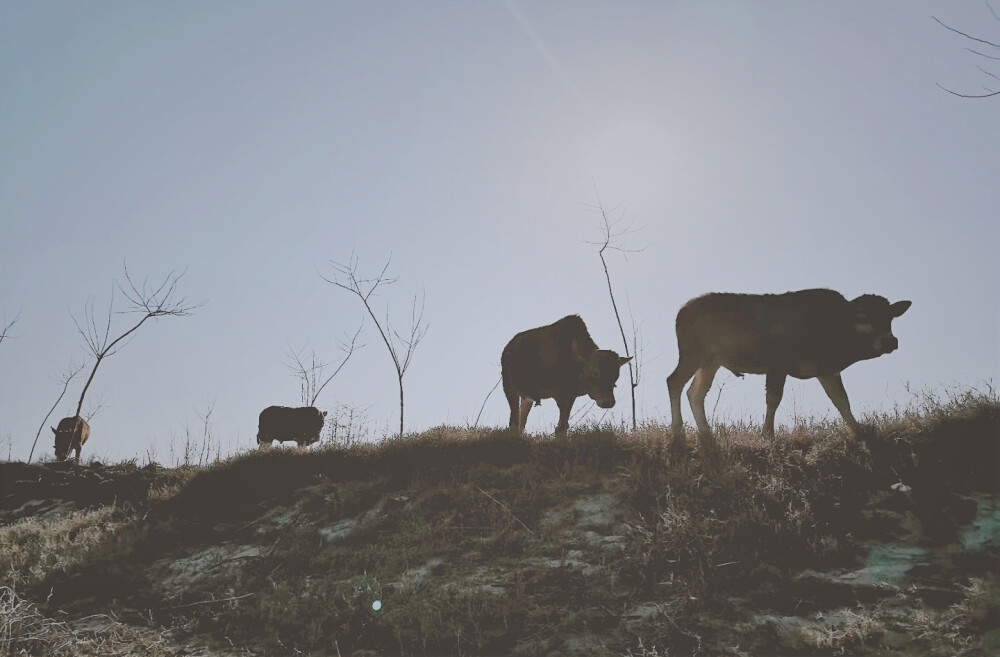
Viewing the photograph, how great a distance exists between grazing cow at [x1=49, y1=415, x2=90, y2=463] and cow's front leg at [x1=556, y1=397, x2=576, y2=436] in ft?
47.6

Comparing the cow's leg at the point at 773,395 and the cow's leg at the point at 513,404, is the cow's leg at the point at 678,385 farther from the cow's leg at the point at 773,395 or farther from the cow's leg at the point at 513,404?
the cow's leg at the point at 513,404

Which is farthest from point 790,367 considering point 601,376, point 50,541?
point 50,541

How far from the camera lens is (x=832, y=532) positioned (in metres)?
7.12

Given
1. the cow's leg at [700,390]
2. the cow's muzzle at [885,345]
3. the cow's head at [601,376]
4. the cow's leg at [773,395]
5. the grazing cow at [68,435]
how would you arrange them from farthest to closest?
the grazing cow at [68,435], the cow's head at [601,376], the cow's leg at [700,390], the cow's leg at [773,395], the cow's muzzle at [885,345]

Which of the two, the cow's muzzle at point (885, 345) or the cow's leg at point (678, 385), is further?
the cow's leg at point (678, 385)

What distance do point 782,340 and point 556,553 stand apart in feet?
15.0

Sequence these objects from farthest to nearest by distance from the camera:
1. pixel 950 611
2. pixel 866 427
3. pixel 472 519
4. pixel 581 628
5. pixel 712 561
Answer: pixel 866 427
pixel 472 519
pixel 712 561
pixel 581 628
pixel 950 611

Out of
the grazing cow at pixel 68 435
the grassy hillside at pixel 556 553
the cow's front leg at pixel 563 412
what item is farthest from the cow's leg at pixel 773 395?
the grazing cow at pixel 68 435

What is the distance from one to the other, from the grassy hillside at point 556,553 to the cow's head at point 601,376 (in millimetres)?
1134

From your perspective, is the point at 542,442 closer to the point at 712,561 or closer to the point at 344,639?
the point at 712,561

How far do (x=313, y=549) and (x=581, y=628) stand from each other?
12.7ft

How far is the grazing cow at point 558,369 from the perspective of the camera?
38.9 ft

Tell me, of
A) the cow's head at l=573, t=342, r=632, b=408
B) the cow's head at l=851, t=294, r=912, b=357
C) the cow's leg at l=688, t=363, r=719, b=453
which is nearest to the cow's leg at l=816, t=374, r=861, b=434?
the cow's head at l=851, t=294, r=912, b=357

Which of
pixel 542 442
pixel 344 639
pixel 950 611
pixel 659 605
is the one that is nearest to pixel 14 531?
pixel 344 639
